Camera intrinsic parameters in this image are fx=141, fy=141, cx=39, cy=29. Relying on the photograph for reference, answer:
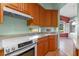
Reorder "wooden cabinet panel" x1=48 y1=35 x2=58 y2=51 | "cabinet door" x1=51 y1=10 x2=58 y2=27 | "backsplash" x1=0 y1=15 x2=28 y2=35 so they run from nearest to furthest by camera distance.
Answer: "backsplash" x1=0 y1=15 x2=28 y2=35 < "wooden cabinet panel" x1=48 y1=35 x2=58 y2=51 < "cabinet door" x1=51 y1=10 x2=58 y2=27

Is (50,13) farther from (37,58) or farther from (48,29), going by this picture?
(37,58)

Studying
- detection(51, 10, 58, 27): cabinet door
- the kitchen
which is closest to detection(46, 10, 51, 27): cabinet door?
the kitchen

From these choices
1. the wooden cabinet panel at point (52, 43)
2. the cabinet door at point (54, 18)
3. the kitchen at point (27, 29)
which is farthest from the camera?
the cabinet door at point (54, 18)

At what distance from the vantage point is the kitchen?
5.53ft

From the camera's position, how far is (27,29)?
14.7ft

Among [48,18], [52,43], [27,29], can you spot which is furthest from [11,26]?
[48,18]

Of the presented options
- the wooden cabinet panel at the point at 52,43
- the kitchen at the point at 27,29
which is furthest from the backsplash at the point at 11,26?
the wooden cabinet panel at the point at 52,43

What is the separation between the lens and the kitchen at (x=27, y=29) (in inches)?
66.4

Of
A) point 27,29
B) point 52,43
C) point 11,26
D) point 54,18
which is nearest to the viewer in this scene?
point 11,26

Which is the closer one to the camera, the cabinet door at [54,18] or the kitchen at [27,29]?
the kitchen at [27,29]

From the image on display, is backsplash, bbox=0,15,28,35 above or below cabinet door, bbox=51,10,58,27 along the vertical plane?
below

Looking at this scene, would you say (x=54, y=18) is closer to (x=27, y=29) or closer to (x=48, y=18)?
(x=48, y=18)

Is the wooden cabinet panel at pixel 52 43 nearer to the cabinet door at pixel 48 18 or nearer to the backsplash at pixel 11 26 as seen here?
the cabinet door at pixel 48 18

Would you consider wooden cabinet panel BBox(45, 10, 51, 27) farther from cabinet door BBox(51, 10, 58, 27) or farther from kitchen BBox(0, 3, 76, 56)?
cabinet door BBox(51, 10, 58, 27)
